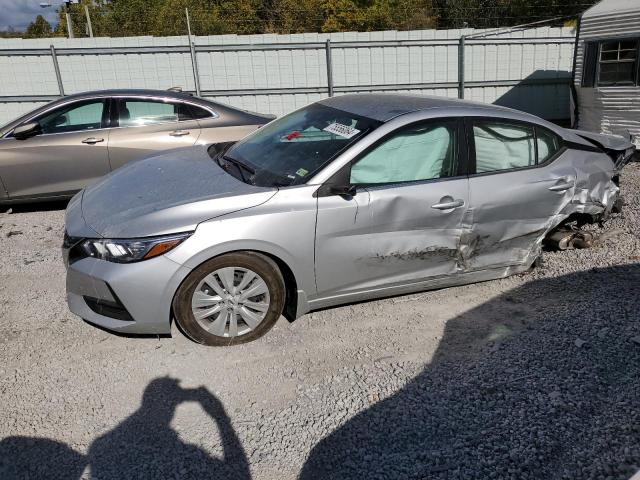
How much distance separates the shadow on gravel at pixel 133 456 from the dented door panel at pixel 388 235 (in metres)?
1.28

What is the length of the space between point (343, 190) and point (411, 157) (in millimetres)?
650

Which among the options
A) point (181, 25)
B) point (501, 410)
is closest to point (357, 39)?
point (501, 410)

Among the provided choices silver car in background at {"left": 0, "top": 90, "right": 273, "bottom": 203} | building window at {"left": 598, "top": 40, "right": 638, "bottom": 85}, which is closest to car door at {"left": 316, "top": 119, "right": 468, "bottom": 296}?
silver car in background at {"left": 0, "top": 90, "right": 273, "bottom": 203}

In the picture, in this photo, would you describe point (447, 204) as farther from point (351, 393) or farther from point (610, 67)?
point (610, 67)

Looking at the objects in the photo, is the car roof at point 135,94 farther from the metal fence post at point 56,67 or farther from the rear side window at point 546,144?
the metal fence post at point 56,67

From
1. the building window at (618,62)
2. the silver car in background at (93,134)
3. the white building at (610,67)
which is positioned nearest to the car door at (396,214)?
the silver car in background at (93,134)

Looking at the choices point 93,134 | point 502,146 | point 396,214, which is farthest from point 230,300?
point 93,134

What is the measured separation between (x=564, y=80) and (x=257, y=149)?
12.0 meters

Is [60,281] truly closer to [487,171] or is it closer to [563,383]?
[487,171]

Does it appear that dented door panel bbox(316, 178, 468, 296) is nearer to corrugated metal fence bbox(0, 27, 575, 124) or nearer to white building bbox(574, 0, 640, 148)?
white building bbox(574, 0, 640, 148)

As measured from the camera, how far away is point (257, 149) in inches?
171

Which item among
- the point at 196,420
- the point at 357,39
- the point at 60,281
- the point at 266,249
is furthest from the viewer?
the point at 357,39

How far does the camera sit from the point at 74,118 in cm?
655

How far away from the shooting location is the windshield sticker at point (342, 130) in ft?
12.7
